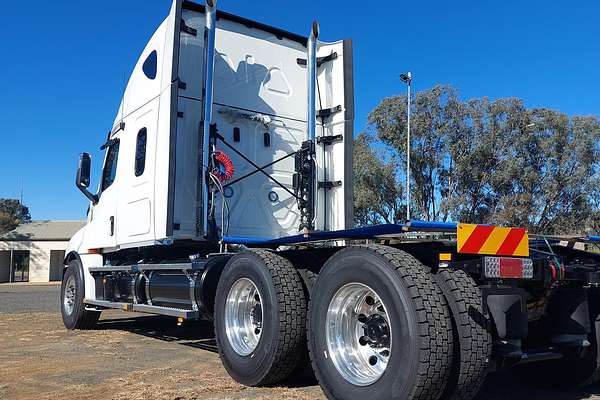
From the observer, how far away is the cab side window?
932 centimetres

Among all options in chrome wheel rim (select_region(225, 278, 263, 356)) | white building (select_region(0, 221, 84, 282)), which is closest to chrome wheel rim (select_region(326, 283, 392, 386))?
chrome wheel rim (select_region(225, 278, 263, 356))

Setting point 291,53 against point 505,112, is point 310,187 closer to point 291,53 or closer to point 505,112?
point 291,53

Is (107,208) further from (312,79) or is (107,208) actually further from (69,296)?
(312,79)

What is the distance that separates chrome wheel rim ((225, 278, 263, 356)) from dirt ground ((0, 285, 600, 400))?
1.32 feet

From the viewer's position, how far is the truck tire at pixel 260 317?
5.33 metres

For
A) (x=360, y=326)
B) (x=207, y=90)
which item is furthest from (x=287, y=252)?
(x=207, y=90)

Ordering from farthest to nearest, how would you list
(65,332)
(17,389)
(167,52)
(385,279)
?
(65,332) < (167,52) < (17,389) < (385,279)

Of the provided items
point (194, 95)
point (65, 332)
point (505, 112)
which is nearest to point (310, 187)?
point (194, 95)

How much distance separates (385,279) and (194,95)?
14.8ft

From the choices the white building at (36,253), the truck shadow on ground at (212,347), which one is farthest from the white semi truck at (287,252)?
the white building at (36,253)

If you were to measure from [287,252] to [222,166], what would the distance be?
2.11 metres

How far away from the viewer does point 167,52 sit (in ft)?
24.7

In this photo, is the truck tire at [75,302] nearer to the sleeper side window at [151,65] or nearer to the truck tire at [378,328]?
the sleeper side window at [151,65]

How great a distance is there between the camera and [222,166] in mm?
7680
